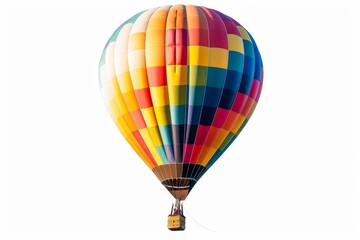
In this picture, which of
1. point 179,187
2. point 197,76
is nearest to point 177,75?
point 197,76

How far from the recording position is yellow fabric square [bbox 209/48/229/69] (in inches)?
1173

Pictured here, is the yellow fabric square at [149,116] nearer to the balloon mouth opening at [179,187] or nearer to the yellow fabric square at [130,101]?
the yellow fabric square at [130,101]

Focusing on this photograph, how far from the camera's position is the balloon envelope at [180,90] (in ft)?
97.2

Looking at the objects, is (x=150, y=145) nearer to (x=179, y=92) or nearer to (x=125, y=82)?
(x=179, y=92)

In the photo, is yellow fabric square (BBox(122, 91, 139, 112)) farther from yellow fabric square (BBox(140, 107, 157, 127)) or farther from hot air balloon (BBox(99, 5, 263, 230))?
yellow fabric square (BBox(140, 107, 157, 127))

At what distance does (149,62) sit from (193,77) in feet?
3.59

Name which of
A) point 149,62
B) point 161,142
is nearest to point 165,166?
point 161,142

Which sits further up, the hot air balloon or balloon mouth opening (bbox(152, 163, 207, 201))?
the hot air balloon

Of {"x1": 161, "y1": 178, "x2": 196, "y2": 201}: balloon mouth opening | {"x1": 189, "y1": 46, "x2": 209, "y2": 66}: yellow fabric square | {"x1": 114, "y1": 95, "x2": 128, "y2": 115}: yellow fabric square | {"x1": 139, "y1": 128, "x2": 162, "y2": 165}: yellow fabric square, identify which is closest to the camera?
{"x1": 161, "y1": 178, "x2": 196, "y2": 201}: balloon mouth opening

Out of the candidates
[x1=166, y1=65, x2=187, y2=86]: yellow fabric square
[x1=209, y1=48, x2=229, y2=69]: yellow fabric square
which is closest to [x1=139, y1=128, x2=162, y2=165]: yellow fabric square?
[x1=166, y1=65, x2=187, y2=86]: yellow fabric square

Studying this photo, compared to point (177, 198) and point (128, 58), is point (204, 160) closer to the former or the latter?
point (177, 198)

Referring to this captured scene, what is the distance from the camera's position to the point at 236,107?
1186 inches

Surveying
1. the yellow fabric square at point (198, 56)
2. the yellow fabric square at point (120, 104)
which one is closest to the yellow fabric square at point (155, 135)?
the yellow fabric square at point (120, 104)

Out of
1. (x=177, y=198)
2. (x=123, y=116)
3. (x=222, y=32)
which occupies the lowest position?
(x=177, y=198)
